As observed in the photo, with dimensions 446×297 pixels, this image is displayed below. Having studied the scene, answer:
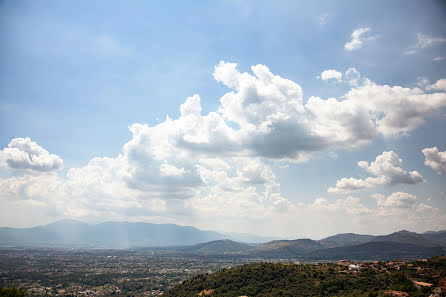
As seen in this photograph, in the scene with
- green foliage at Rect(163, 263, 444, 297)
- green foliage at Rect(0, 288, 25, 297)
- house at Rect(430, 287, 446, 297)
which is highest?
house at Rect(430, 287, 446, 297)

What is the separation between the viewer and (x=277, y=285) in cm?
8306

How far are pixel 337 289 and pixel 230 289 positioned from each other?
33.5m

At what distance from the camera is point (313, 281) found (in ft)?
260

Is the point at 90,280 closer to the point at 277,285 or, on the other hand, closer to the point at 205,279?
the point at 205,279

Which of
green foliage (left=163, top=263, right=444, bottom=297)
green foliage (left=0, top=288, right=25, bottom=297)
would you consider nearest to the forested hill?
green foliage (left=163, top=263, right=444, bottom=297)

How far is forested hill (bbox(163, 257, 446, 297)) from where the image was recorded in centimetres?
6912

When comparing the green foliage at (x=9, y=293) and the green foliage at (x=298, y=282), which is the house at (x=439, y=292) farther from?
the green foliage at (x=9, y=293)

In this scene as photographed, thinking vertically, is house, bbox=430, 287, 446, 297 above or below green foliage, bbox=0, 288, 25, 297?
above

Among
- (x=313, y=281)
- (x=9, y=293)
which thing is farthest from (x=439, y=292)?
(x=9, y=293)

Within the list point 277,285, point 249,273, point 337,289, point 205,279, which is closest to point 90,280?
point 205,279

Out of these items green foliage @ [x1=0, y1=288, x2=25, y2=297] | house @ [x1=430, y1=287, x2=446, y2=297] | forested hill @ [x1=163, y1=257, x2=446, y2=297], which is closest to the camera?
house @ [x1=430, y1=287, x2=446, y2=297]

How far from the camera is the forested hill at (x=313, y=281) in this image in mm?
69125

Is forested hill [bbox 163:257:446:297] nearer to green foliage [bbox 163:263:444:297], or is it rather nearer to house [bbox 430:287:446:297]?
green foliage [bbox 163:263:444:297]

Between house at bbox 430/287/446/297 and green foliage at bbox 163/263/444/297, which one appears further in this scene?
green foliage at bbox 163/263/444/297
